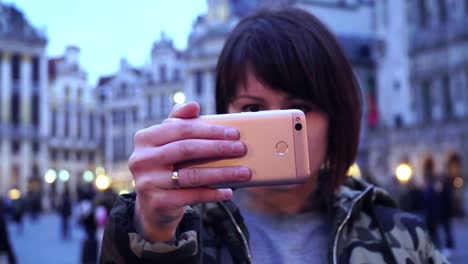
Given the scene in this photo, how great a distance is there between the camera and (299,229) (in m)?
2.07

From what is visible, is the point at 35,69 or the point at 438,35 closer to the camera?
the point at 438,35

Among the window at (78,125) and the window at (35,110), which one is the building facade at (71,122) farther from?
the window at (35,110)

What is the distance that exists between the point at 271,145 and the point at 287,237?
0.66 metres

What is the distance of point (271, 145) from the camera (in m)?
1.46

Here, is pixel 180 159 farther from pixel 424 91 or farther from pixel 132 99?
pixel 132 99

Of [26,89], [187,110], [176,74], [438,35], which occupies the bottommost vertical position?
[187,110]

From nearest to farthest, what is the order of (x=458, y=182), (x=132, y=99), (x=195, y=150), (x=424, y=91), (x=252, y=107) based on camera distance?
1. (x=195, y=150)
2. (x=252, y=107)
3. (x=458, y=182)
4. (x=424, y=91)
5. (x=132, y=99)

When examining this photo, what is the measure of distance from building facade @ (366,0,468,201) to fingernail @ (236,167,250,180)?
27859 millimetres

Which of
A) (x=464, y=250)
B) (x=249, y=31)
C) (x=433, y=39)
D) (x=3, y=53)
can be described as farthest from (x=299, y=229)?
(x=3, y=53)

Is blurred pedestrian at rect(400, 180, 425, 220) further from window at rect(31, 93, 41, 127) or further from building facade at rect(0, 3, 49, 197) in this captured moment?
window at rect(31, 93, 41, 127)

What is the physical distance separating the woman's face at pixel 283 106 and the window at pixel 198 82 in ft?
157

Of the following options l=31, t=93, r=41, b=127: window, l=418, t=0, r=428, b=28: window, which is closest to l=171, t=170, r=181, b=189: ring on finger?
l=418, t=0, r=428, b=28: window

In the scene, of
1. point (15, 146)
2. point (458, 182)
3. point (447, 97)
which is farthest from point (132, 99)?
point (458, 182)

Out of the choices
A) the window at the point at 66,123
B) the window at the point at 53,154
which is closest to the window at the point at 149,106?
the window at the point at 66,123
